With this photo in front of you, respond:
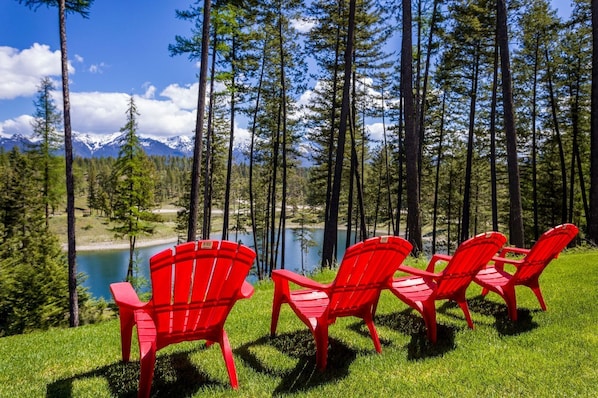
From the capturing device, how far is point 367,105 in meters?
16.3

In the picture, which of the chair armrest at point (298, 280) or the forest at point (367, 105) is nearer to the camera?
the chair armrest at point (298, 280)

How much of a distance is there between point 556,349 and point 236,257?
2.67 metres

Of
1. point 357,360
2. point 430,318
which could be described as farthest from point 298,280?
point 430,318

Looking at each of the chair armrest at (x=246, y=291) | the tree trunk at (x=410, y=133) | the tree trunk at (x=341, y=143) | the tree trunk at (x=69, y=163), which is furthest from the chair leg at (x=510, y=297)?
the tree trunk at (x=69, y=163)

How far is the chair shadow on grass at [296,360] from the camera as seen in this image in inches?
101

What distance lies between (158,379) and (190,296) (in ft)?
2.46

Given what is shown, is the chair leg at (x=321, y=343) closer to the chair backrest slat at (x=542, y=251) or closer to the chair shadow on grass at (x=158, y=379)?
the chair shadow on grass at (x=158, y=379)

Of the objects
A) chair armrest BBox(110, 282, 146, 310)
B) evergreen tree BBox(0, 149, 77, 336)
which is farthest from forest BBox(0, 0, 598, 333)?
chair armrest BBox(110, 282, 146, 310)

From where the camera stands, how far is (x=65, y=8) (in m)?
9.06

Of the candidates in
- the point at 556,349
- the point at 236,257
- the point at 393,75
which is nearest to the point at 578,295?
the point at 556,349

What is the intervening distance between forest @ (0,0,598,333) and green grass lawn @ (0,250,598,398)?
15.0 feet

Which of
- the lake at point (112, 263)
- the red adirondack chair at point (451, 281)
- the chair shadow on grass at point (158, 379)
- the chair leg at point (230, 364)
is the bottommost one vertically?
the lake at point (112, 263)

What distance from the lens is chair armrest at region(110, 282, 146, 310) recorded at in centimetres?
246

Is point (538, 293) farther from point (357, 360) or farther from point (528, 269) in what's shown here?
point (357, 360)
